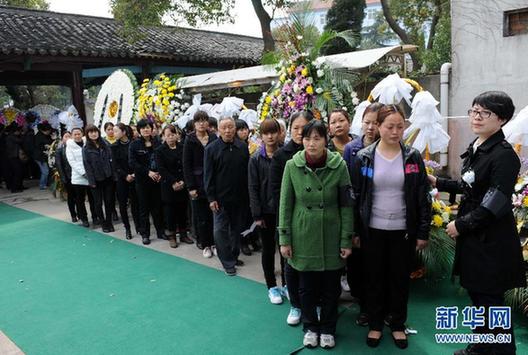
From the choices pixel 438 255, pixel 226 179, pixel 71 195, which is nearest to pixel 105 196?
pixel 71 195

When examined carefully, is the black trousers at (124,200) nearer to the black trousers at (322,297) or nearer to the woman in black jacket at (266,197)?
the woman in black jacket at (266,197)

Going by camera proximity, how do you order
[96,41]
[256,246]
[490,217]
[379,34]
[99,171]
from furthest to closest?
1. [379,34]
2. [96,41]
3. [99,171]
4. [256,246]
5. [490,217]

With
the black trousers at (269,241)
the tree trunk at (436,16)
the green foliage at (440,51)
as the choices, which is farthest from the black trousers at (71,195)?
the tree trunk at (436,16)

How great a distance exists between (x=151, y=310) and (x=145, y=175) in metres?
2.38

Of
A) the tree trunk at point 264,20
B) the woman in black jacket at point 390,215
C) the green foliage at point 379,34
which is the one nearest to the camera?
the woman in black jacket at point 390,215

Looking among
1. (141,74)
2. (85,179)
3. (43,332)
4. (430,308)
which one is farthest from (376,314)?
(141,74)

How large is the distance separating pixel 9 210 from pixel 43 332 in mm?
5979

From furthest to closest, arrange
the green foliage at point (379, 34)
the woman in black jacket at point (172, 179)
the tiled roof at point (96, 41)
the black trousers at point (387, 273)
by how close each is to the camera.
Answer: the green foliage at point (379, 34)
the tiled roof at point (96, 41)
the woman in black jacket at point (172, 179)
the black trousers at point (387, 273)

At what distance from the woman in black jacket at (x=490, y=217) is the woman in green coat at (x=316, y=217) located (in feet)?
2.34

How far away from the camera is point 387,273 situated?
10.0 feet

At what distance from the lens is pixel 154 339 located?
11.0 feet

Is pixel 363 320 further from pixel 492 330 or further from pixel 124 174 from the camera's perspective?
pixel 124 174

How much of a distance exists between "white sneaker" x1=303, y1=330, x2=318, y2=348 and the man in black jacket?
63.7 inches

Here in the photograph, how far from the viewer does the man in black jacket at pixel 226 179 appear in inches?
178
